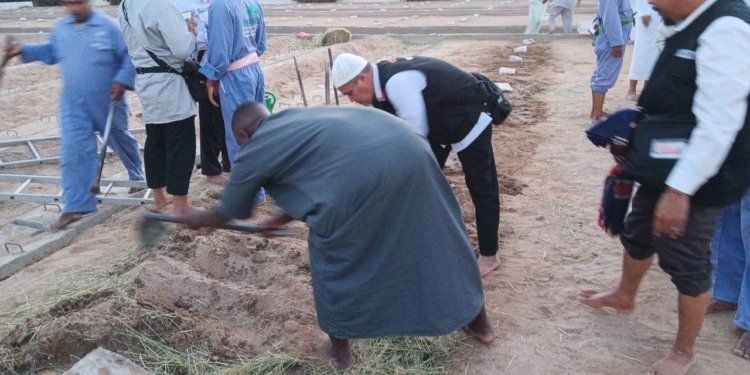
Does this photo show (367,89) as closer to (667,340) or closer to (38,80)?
(667,340)

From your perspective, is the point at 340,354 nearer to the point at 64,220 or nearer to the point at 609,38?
the point at 64,220

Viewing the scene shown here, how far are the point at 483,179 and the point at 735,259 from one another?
1.34 meters

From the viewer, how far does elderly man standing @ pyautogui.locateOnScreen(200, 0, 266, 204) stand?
4.52m

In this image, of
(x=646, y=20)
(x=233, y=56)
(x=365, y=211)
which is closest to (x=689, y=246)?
(x=365, y=211)

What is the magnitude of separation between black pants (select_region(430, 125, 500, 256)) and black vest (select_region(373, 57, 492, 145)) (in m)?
0.12

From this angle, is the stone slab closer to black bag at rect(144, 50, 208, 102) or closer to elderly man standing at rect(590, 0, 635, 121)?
black bag at rect(144, 50, 208, 102)

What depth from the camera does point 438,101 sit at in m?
3.23

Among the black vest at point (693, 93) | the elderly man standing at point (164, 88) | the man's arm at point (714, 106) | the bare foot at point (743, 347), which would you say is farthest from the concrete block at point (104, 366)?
the bare foot at point (743, 347)

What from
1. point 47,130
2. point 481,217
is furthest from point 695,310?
point 47,130

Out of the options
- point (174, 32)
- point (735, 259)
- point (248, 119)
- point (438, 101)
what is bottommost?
point (735, 259)

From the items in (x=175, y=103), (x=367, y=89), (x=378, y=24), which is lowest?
(x=378, y=24)

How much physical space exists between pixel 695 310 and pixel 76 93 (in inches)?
165

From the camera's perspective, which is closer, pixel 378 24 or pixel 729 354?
pixel 729 354

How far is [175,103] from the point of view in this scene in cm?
436
